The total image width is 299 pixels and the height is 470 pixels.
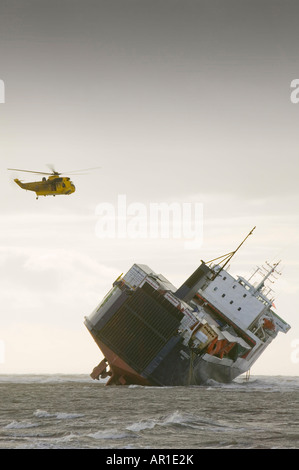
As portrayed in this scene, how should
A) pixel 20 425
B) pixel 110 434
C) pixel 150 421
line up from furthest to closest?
pixel 150 421, pixel 20 425, pixel 110 434

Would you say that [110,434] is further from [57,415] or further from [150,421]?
[57,415]

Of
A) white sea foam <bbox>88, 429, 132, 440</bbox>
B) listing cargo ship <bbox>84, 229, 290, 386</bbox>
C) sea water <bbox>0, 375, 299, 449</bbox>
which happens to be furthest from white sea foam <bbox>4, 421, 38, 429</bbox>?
listing cargo ship <bbox>84, 229, 290, 386</bbox>

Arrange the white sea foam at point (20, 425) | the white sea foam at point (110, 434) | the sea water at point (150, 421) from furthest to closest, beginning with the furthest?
the white sea foam at point (20, 425), the white sea foam at point (110, 434), the sea water at point (150, 421)

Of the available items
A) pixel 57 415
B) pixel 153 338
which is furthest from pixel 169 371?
pixel 57 415

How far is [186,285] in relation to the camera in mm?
88312

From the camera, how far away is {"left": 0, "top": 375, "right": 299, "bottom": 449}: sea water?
37781 millimetres

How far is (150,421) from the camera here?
46656 mm

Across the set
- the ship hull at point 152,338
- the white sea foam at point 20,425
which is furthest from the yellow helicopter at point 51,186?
the white sea foam at point 20,425

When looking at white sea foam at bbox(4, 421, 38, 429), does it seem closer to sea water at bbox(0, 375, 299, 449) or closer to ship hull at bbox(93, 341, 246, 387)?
sea water at bbox(0, 375, 299, 449)

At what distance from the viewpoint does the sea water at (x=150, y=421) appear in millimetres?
37781

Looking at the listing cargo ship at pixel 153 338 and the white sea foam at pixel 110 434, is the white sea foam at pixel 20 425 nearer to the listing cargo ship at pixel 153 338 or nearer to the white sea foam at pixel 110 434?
the white sea foam at pixel 110 434
